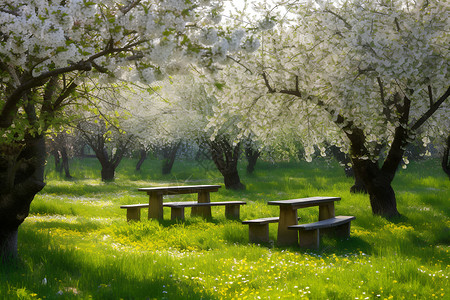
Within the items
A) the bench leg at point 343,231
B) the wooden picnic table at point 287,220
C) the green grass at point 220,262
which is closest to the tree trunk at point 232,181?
the green grass at point 220,262

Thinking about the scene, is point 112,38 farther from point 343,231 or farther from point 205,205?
point 205,205

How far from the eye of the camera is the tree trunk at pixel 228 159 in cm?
2131

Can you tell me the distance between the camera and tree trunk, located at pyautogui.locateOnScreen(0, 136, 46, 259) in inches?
252

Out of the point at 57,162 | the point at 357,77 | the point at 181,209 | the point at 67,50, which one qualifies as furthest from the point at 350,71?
the point at 57,162

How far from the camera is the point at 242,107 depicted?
37.9ft

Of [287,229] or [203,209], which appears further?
[203,209]

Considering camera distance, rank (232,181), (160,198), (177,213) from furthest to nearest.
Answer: (232,181) → (160,198) → (177,213)

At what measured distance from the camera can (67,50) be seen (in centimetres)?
457

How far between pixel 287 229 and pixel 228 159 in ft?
41.6

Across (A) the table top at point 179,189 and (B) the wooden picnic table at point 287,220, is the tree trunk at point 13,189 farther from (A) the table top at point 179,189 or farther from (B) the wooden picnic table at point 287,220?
(A) the table top at point 179,189

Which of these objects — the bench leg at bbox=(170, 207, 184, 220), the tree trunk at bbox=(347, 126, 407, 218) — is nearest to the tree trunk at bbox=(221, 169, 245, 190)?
the tree trunk at bbox=(347, 126, 407, 218)

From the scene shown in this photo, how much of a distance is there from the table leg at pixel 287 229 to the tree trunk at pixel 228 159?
38.7 ft

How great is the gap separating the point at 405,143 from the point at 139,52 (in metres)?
8.47

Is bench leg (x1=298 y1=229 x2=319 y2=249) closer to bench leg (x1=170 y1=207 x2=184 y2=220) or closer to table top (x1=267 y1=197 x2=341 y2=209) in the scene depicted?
table top (x1=267 y1=197 x2=341 y2=209)
